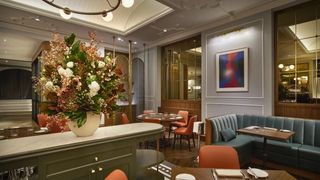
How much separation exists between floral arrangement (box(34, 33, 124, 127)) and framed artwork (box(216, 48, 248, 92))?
4121mm

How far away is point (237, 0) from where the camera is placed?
13.0 feet

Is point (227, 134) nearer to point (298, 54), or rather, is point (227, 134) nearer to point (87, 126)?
point (298, 54)

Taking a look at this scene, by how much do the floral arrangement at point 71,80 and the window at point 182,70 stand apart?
4.87m

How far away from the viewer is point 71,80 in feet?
4.18

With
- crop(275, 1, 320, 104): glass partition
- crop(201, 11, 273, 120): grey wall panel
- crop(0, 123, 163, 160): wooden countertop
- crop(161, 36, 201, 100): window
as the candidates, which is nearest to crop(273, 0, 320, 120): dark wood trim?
crop(275, 1, 320, 104): glass partition

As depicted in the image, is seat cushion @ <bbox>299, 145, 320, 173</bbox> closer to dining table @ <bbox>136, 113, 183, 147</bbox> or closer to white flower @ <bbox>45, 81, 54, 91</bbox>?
dining table @ <bbox>136, 113, 183, 147</bbox>

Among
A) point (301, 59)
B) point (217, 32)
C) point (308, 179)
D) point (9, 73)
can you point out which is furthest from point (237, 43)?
point (9, 73)

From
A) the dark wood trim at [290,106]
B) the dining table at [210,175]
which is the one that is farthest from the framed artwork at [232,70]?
the dining table at [210,175]

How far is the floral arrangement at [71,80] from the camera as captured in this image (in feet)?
4.22

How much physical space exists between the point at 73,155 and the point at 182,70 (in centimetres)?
553

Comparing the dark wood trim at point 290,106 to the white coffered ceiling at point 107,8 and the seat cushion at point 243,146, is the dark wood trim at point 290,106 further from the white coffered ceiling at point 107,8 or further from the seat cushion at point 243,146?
the white coffered ceiling at point 107,8

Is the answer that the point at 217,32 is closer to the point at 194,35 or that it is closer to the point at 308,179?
the point at 194,35

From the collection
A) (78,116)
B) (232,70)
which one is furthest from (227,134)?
(78,116)

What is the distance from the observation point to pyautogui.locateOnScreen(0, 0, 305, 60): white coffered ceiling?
4156 millimetres
